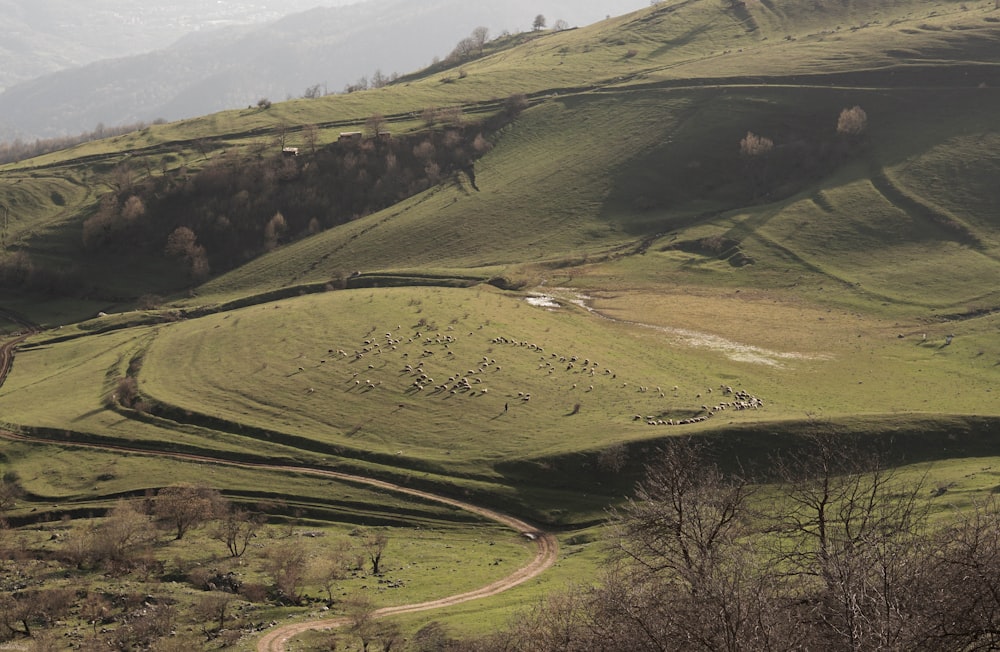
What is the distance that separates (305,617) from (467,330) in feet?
185

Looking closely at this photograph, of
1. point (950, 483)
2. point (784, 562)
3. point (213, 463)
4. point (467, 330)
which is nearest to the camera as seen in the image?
point (784, 562)

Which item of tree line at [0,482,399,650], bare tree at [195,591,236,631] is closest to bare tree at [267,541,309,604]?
tree line at [0,482,399,650]

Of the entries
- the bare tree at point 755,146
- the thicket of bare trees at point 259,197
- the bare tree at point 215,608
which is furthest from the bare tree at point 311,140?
the bare tree at point 215,608

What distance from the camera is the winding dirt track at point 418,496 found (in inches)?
2122

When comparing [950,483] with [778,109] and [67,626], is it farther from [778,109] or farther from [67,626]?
[778,109]

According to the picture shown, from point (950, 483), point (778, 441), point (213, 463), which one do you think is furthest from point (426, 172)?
point (950, 483)

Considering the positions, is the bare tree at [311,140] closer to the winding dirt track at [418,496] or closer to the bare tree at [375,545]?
the winding dirt track at [418,496]

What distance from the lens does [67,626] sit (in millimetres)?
55312

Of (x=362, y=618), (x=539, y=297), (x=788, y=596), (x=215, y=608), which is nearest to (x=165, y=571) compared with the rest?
(x=215, y=608)

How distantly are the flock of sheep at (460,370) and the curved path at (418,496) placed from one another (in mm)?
15266

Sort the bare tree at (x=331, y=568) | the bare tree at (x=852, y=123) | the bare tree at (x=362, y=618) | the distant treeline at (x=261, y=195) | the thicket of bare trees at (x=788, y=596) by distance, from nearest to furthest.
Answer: the thicket of bare trees at (x=788, y=596), the bare tree at (x=362, y=618), the bare tree at (x=331, y=568), the distant treeline at (x=261, y=195), the bare tree at (x=852, y=123)

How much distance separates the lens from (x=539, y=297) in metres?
130

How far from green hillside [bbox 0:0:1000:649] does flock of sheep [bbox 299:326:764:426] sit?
426 millimetres

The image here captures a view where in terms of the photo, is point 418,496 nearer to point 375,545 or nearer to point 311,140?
point 375,545
